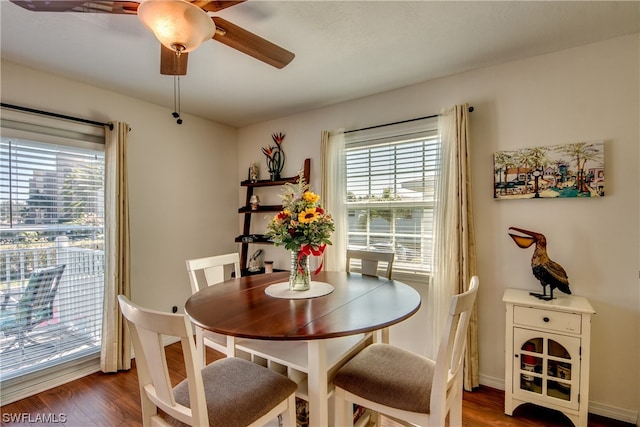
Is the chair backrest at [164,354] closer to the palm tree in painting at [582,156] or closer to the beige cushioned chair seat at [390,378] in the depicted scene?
the beige cushioned chair seat at [390,378]

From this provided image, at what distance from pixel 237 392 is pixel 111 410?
1.48 m

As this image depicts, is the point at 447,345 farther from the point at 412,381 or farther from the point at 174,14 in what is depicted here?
the point at 174,14

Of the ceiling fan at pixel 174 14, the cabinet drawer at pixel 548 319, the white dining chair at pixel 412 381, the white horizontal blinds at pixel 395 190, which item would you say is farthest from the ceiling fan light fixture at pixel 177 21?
the cabinet drawer at pixel 548 319

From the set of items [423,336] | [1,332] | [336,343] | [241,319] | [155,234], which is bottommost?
[423,336]

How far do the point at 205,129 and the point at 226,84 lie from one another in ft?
3.49

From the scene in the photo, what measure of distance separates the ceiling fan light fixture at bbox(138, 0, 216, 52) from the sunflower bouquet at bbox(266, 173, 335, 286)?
2.73ft

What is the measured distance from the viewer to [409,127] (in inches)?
101

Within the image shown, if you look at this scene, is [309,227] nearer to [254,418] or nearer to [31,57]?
[254,418]

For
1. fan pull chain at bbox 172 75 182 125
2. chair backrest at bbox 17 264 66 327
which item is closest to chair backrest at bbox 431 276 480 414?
fan pull chain at bbox 172 75 182 125

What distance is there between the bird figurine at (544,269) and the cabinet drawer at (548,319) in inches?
4.9

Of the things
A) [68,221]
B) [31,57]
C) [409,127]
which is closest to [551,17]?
[409,127]

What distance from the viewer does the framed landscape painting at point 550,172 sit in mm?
1897

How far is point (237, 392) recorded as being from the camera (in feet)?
4.00

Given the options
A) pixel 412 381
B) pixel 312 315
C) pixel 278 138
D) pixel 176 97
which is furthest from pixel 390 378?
pixel 176 97
